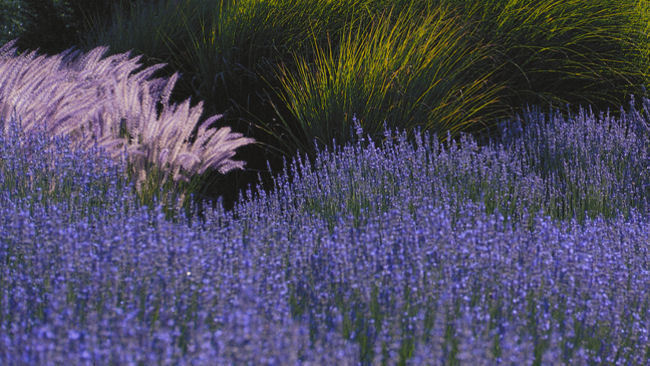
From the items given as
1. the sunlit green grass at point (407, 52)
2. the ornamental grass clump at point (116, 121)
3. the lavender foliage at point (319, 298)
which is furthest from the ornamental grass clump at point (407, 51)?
the lavender foliage at point (319, 298)

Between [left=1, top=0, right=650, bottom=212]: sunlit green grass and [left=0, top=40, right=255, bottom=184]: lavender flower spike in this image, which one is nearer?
[left=0, top=40, right=255, bottom=184]: lavender flower spike

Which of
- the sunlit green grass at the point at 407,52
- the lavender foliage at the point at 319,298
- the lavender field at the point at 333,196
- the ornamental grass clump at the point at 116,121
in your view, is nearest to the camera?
the lavender foliage at the point at 319,298

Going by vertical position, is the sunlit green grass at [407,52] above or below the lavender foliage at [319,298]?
above

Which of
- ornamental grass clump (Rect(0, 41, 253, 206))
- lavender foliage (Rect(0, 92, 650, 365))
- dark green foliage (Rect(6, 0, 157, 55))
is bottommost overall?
lavender foliage (Rect(0, 92, 650, 365))

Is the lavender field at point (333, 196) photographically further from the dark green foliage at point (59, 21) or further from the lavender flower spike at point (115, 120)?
the dark green foliage at point (59, 21)

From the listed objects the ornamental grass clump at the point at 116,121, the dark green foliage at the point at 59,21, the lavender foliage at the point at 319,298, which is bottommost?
the lavender foliage at the point at 319,298

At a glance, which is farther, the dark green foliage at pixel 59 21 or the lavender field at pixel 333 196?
the dark green foliage at pixel 59 21

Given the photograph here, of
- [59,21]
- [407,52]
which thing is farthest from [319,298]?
[59,21]

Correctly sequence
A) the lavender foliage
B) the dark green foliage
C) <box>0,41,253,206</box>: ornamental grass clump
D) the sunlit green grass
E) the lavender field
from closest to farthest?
the lavender foliage → the lavender field → <box>0,41,253,206</box>: ornamental grass clump → the sunlit green grass → the dark green foliage

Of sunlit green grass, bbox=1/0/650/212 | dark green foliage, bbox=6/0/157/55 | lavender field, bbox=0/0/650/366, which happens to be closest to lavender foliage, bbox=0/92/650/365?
lavender field, bbox=0/0/650/366

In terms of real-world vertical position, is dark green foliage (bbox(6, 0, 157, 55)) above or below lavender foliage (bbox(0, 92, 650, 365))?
above

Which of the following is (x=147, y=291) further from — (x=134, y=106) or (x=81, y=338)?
(x=134, y=106)

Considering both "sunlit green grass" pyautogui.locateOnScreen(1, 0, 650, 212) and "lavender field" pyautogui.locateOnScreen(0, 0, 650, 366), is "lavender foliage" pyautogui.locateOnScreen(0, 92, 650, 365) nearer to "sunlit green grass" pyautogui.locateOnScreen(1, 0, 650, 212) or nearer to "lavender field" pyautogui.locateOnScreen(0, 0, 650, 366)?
"lavender field" pyautogui.locateOnScreen(0, 0, 650, 366)

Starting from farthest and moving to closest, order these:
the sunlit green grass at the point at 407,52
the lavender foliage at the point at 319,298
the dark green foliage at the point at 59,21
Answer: the dark green foliage at the point at 59,21 < the sunlit green grass at the point at 407,52 < the lavender foliage at the point at 319,298
